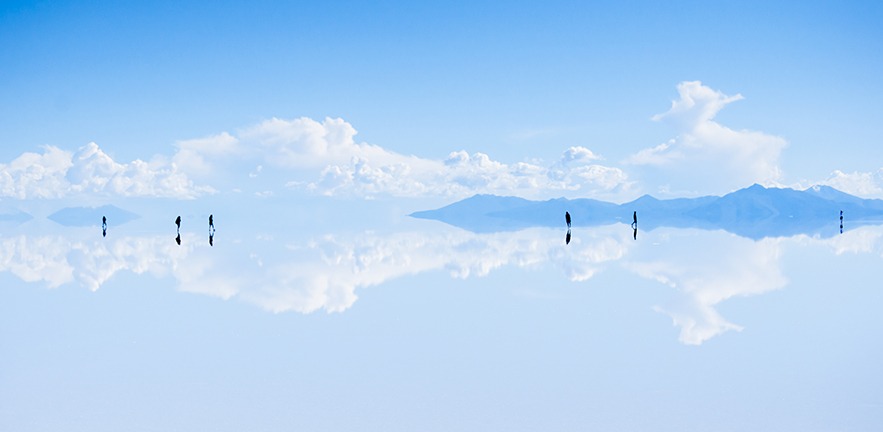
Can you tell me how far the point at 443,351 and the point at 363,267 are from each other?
21258 millimetres

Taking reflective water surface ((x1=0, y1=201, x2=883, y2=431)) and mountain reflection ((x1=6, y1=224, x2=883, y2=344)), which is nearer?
reflective water surface ((x1=0, y1=201, x2=883, y2=431))

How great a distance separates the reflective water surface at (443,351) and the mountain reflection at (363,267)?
0.29 m

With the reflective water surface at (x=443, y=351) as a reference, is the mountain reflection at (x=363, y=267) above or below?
above

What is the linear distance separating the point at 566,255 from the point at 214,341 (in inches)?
1235

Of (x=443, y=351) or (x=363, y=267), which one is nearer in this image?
(x=443, y=351)

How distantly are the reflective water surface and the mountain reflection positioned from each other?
29cm

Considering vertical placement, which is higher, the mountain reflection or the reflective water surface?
the mountain reflection

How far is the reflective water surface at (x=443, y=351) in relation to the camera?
13.3 metres

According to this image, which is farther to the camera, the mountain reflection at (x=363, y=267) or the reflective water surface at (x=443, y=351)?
the mountain reflection at (x=363, y=267)

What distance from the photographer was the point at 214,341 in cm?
1897

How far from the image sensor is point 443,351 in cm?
1797

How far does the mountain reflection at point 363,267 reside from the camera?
26359 mm

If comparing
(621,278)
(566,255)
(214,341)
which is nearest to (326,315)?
(214,341)

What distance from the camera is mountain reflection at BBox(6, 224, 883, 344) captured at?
2636cm
